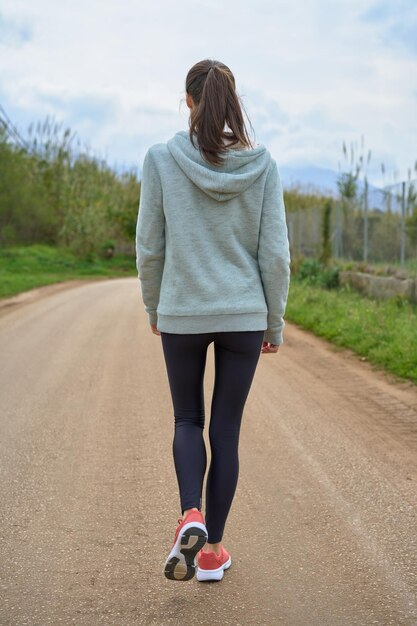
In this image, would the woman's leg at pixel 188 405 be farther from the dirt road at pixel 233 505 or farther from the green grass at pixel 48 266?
the green grass at pixel 48 266

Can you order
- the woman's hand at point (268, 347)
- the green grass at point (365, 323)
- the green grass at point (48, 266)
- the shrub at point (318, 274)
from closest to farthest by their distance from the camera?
the woman's hand at point (268, 347), the green grass at point (365, 323), the shrub at point (318, 274), the green grass at point (48, 266)

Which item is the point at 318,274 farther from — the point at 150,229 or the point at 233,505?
A: the point at 150,229

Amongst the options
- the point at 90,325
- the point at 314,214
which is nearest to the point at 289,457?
the point at 90,325

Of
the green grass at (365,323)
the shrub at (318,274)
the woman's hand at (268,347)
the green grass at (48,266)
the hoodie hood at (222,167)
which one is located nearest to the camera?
the hoodie hood at (222,167)

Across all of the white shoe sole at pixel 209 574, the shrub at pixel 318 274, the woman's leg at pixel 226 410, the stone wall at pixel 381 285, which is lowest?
the shrub at pixel 318 274

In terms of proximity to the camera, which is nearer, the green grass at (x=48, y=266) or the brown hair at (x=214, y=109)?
the brown hair at (x=214, y=109)

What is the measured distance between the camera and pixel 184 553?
2.76 m

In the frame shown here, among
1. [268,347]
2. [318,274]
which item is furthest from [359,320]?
[268,347]

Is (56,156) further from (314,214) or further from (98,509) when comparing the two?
(98,509)

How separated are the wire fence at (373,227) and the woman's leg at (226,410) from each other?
10.3 meters

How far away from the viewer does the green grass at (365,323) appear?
8376mm

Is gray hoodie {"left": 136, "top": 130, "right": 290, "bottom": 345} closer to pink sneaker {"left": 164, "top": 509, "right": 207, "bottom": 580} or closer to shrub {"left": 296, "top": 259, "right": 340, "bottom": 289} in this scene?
pink sneaker {"left": 164, "top": 509, "right": 207, "bottom": 580}

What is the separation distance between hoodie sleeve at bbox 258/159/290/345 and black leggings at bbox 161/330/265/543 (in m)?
0.14

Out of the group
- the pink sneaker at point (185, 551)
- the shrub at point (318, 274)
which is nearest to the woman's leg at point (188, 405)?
the pink sneaker at point (185, 551)
